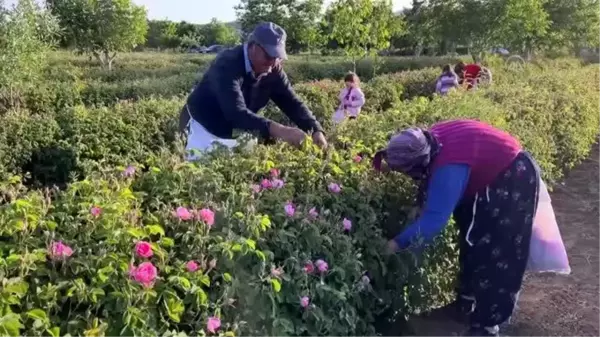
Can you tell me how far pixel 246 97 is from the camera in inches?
165

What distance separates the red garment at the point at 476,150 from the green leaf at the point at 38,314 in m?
2.14

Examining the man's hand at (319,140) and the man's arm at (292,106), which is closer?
the man's hand at (319,140)

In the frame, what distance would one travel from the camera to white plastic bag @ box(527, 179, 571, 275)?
12.8ft

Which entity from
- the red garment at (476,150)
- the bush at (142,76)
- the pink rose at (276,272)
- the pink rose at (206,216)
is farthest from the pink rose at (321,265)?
the bush at (142,76)

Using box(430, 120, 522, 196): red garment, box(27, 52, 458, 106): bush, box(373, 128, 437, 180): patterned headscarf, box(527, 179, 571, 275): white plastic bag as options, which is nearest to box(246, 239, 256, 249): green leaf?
box(373, 128, 437, 180): patterned headscarf

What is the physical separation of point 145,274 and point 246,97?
7.60 ft

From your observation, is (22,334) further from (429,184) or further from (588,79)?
(588,79)

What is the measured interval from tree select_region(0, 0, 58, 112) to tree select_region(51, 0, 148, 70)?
509 inches

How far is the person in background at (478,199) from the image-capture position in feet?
11.0

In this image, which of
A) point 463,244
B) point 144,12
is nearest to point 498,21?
point 144,12

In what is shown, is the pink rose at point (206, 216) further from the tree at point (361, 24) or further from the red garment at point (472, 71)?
the tree at point (361, 24)

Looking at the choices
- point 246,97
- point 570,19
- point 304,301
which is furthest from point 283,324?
point 570,19

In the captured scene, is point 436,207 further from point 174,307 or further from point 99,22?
point 99,22

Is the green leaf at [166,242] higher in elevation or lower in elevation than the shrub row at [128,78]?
higher
